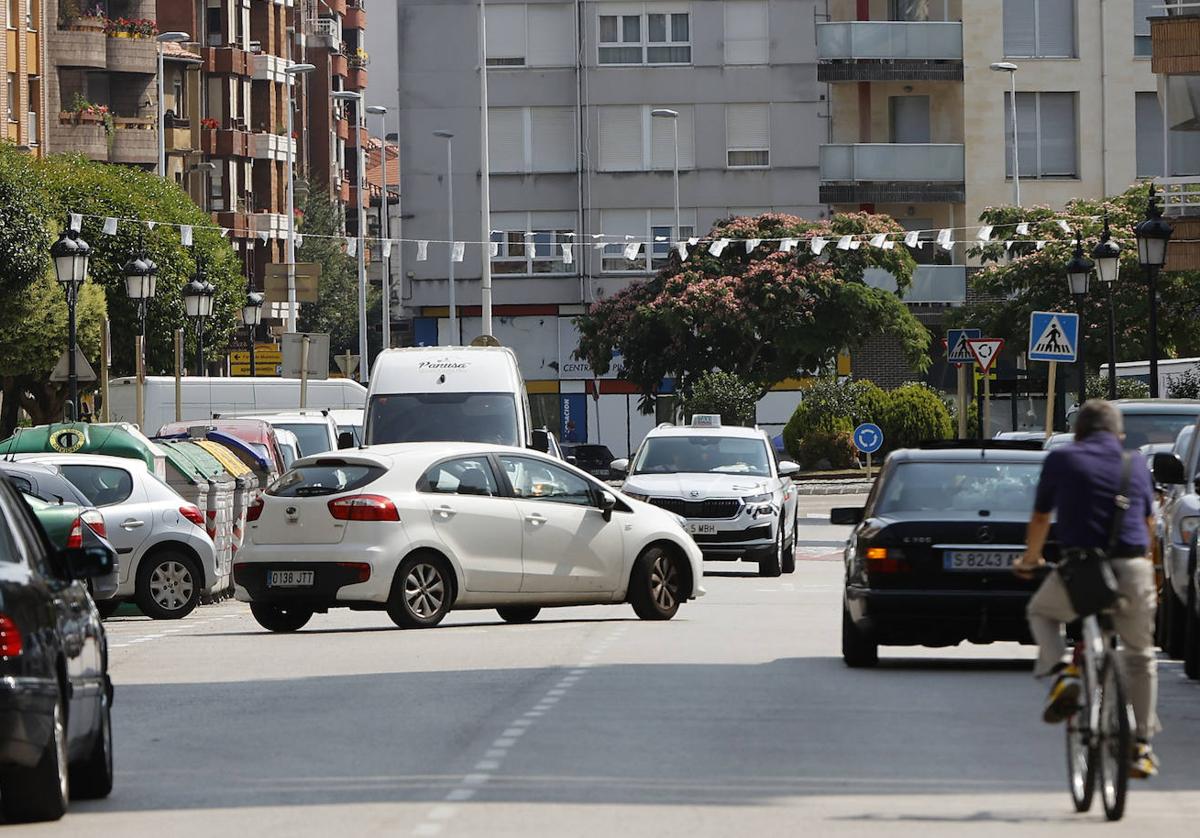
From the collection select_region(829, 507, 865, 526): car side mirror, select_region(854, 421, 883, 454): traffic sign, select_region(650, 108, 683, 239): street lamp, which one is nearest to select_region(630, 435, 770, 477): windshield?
select_region(829, 507, 865, 526): car side mirror

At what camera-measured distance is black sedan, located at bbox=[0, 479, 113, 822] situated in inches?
379

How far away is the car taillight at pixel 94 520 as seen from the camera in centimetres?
2341

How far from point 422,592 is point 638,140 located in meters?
54.6

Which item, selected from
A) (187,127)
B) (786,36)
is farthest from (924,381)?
(187,127)

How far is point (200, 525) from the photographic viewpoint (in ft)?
84.4

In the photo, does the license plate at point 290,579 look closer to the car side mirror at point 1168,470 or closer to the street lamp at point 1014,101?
the car side mirror at point 1168,470

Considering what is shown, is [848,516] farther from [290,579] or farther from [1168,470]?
[290,579]

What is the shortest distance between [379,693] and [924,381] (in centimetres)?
5955

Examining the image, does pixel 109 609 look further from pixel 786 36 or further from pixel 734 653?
pixel 786 36

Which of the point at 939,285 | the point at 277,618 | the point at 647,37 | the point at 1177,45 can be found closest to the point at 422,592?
the point at 277,618

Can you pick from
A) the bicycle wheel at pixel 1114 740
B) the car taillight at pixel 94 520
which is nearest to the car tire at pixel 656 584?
the car taillight at pixel 94 520

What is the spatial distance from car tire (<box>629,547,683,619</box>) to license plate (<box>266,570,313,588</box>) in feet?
9.06

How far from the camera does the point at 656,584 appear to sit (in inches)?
885

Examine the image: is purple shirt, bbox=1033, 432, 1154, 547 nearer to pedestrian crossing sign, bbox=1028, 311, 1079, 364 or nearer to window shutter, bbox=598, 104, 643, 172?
pedestrian crossing sign, bbox=1028, 311, 1079, 364
